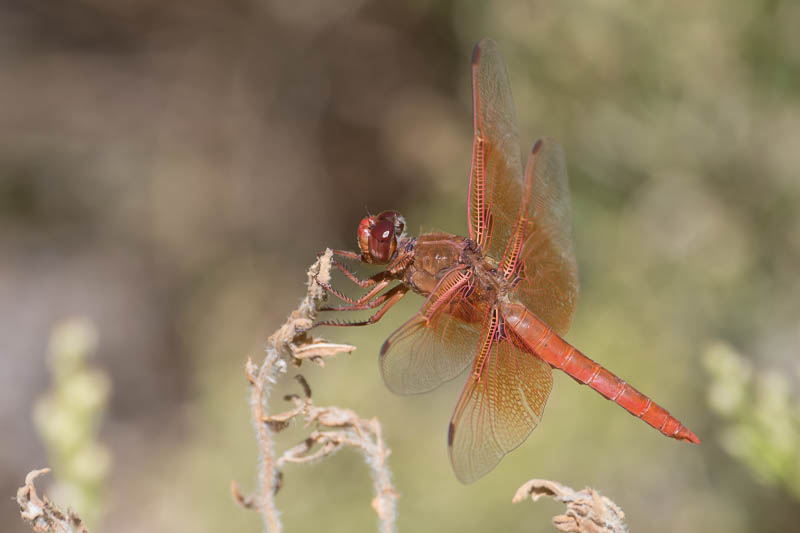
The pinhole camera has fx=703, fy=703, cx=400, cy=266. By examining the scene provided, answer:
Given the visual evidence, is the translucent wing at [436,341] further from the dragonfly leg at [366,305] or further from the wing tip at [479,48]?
the wing tip at [479,48]

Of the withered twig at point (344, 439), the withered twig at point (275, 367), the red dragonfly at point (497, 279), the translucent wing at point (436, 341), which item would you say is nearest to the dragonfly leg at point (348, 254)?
the red dragonfly at point (497, 279)

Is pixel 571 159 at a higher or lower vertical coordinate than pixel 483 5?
lower

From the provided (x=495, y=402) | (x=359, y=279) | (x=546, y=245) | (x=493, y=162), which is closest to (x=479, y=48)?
(x=493, y=162)

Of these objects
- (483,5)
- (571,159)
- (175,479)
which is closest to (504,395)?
(571,159)

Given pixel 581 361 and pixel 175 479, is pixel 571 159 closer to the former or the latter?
pixel 581 361

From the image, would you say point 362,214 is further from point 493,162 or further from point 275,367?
point 275,367
